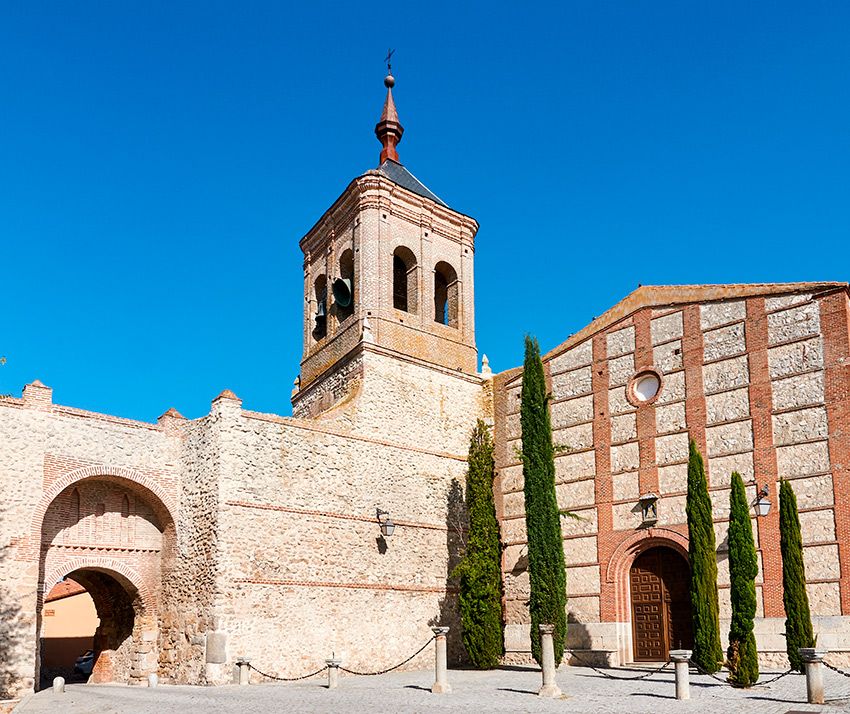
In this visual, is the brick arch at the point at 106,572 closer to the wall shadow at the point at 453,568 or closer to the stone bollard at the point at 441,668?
the wall shadow at the point at 453,568

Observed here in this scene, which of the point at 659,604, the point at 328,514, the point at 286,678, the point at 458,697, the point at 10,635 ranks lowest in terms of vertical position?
the point at 286,678

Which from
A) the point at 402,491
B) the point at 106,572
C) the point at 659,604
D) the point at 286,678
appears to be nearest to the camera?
the point at 286,678

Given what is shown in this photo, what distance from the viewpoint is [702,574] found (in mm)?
16234

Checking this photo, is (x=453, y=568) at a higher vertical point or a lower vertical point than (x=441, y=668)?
higher

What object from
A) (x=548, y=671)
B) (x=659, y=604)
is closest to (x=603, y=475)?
(x=659, y=604)

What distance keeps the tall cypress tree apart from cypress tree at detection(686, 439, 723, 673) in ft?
8.68

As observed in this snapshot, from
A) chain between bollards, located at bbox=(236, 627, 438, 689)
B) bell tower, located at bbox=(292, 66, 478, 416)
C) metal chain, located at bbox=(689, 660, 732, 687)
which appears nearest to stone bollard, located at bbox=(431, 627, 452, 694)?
chain between bollards, located at bbox=(236, 627, 438, 689)

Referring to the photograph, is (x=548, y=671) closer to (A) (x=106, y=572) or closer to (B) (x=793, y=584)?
(B) (x=793, y=584)

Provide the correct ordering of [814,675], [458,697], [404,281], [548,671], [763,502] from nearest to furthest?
[814,675] < [458,697] < [548,671] < [763,502] < [404,281]

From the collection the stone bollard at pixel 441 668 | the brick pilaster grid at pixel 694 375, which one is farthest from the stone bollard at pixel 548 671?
the brick pilaster grid at pixel 694 375

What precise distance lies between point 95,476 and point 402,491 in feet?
22.5

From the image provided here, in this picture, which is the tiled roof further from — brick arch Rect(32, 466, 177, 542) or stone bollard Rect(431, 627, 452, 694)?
stone bollard Rect(431, 627, 452, 694)

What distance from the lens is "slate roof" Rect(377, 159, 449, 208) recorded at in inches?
1000

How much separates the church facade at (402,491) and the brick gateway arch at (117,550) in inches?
1.7
